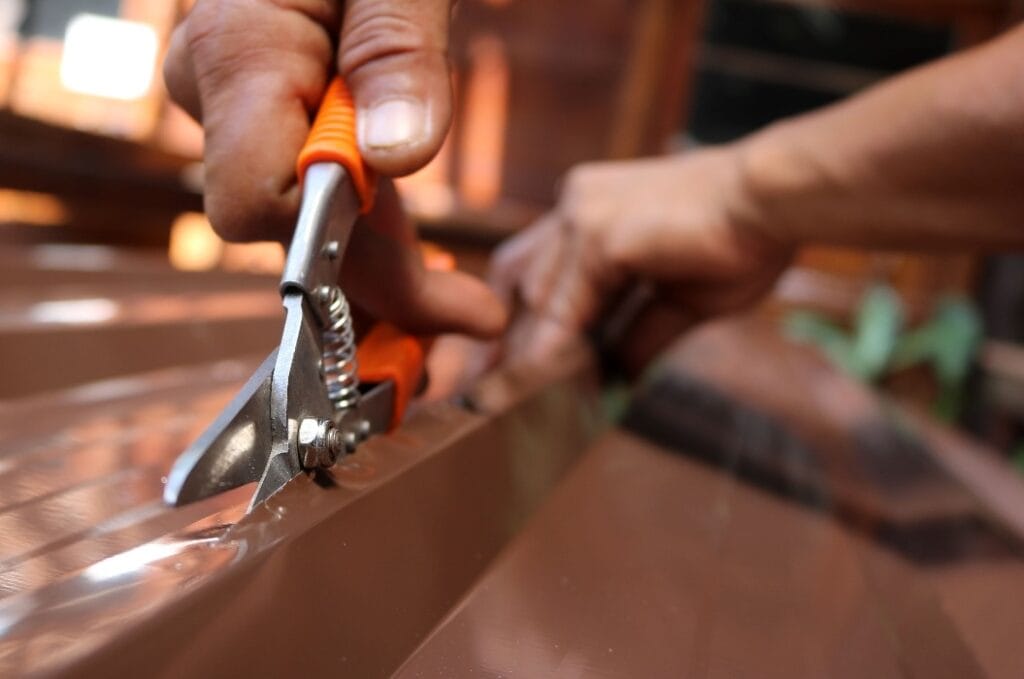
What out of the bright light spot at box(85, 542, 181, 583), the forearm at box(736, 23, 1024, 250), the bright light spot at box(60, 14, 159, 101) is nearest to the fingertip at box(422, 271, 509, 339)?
the bright light spot at box(85, 542, 181, 583)

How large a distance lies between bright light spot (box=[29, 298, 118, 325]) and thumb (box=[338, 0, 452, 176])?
1.36ft

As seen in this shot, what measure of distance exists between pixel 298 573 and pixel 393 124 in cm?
18

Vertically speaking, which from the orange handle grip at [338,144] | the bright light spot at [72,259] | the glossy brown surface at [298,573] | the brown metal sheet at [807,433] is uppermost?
the orange handle grip at [338,144]

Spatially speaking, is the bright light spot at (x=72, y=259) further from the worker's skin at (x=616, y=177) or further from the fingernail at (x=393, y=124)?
the fingernail at (x=393, y=124)

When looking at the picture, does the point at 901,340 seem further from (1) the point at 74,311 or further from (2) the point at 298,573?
(2) the point at 298,573

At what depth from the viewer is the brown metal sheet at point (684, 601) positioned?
33 cm

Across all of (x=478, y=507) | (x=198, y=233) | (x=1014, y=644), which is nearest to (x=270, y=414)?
(x=478, y=507)

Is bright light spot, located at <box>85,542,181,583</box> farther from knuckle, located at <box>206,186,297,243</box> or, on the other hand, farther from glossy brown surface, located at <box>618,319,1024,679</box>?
glossy brown surface, located at <box>618,319,1024,679</box>

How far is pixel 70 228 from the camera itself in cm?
204

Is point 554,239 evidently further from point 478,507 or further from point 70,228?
point 70,228

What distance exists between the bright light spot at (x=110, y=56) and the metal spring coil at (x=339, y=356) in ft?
7.76

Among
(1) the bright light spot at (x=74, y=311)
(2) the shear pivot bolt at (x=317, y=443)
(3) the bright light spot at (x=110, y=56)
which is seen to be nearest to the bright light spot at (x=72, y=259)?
(1) the bright light spot at (x=74, y=311)

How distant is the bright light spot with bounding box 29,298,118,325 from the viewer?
69 centimetres

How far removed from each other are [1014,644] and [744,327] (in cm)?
157
